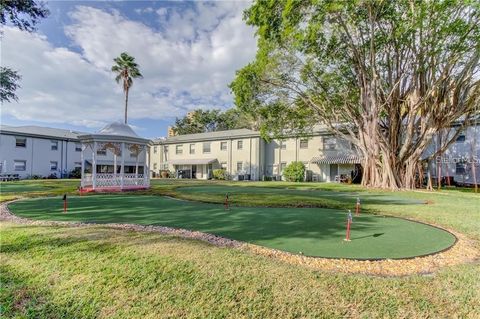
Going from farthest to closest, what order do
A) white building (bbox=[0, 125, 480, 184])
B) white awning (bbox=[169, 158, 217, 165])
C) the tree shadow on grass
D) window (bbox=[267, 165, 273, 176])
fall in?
white awning (bbox=[169, 158, 217, 165]), window (bbox=[267, 165, 273, 176]), white building (bbox=[0, 125, 480, 184]), the tree shadow on grass

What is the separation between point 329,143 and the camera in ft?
102

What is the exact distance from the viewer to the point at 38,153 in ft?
108

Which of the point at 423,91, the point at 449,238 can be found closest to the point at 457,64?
the point at 423,91

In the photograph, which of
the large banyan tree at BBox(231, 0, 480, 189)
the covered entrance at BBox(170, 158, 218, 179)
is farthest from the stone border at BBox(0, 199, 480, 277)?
the covered entrance at BBox(170, 158, 218, 179)

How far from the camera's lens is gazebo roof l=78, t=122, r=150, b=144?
17.4 metres

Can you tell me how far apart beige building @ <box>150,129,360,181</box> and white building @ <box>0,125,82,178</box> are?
483 inches

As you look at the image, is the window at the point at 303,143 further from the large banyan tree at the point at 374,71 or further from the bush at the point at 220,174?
the bush at the point at 220,174

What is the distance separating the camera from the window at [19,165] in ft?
102

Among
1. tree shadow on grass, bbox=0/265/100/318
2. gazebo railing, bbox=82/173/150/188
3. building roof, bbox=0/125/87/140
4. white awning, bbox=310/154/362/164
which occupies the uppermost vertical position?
building roof, bbox=0/125/87/140

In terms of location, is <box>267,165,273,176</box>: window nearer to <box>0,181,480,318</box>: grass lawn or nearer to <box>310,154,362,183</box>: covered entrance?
<box>310,154,362,183</box>: covered entrance

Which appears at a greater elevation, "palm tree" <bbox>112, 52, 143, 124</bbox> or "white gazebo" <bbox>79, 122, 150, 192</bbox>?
"palm tree" <bbox>112, 52, 143, 124</bbox>

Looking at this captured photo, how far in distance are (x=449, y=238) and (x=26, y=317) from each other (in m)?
7.99

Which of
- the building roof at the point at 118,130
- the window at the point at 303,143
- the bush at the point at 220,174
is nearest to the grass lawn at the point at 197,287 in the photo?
the building roof at the point at 118,130

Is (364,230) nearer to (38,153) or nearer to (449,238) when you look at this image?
(449,238)
